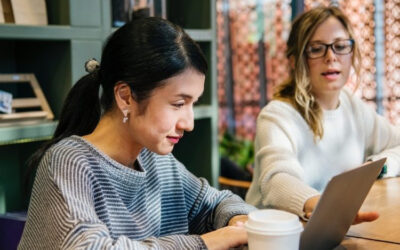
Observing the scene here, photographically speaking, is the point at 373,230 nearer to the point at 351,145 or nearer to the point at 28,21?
the point at 351,145

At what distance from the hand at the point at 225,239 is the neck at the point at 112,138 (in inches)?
12.2

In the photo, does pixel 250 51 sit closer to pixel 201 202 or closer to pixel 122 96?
pixel 201 202

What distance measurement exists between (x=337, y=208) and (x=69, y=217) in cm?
56

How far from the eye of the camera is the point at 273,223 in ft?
3.35

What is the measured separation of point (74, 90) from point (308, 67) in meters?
1.05

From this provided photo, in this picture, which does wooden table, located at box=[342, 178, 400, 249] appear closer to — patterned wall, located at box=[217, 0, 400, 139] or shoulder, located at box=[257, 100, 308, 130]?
shoulder, located at box=[257, 100, 308, 130]

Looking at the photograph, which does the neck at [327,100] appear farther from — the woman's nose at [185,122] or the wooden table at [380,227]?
the woman's nose at [185,122]

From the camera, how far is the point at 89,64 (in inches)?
62.4

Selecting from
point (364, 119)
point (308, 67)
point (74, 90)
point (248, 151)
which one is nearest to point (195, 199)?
point (74, 90)

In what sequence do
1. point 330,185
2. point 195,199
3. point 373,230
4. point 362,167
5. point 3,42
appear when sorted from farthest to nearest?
1. point 3,42
2. point 195,199
3. point 373,230
4. point 362,167
5. point 330,185

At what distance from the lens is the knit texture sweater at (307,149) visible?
184 cm

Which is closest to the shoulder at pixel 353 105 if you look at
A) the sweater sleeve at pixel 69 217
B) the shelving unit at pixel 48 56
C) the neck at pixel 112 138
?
the shelving unit at pixel 48 56

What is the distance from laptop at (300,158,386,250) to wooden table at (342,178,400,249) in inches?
2.3

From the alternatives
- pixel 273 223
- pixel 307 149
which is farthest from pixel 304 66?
pixel 273 223
